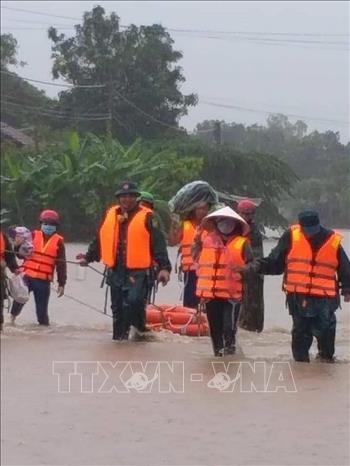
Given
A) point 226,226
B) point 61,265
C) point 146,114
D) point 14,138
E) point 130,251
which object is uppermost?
point 146,114

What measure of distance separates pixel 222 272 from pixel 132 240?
1.32 m

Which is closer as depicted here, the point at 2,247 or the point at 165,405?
the point at 165,405

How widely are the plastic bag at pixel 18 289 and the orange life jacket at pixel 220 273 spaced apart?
2.94m

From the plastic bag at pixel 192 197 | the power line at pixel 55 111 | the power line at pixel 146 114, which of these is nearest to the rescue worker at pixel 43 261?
the plastic bag at pixel 192 197

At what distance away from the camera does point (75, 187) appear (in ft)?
125

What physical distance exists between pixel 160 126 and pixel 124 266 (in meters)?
45.4

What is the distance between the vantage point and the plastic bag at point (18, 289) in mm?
12578

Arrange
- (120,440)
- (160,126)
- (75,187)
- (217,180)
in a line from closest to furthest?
(120,440), (75,187), (217,180), (160,126)

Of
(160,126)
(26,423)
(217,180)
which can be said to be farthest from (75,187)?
(26,423)

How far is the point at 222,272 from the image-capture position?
1016 cm

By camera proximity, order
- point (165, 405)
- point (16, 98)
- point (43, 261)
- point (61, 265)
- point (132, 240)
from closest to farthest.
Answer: point (165, 405) → point (132, 240) → point (43, 261) → point (61, 265) → point (16, 98)

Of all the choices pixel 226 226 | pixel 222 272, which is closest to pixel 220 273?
pixel 222 272

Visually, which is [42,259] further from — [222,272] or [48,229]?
[222,272]

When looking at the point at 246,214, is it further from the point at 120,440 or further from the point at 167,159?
the point at 167,159
